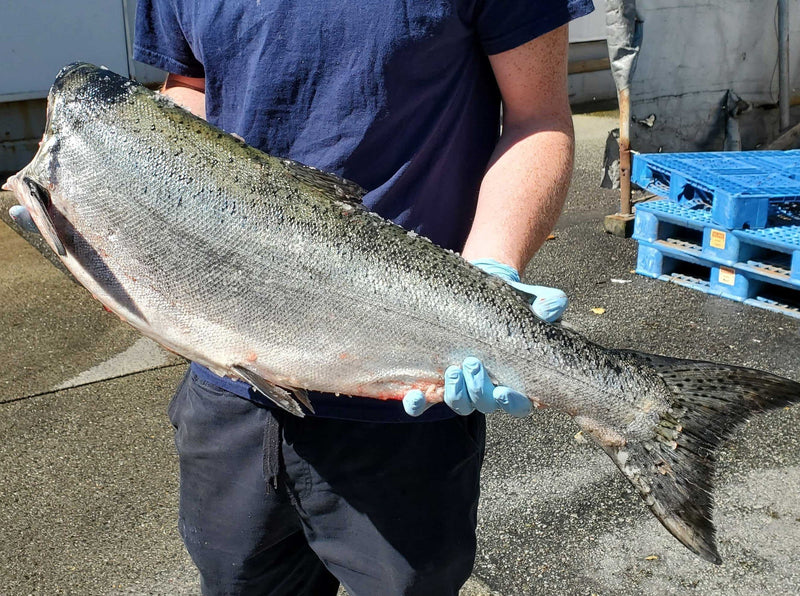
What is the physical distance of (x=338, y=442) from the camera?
2.05 m

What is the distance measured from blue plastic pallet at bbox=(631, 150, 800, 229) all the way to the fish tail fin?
3752mm

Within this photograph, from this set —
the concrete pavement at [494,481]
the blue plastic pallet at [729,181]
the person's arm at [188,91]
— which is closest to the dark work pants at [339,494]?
the person's arm at [188,91]

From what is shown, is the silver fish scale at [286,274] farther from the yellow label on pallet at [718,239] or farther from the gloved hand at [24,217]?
the yellow label on pallet at [718,239]

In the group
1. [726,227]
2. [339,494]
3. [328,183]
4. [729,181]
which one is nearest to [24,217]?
[328,183]

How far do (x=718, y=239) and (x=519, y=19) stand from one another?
3.99 meters

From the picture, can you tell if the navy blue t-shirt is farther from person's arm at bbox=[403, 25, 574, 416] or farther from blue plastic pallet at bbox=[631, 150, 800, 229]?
blue plastic pallet at bbox=[631, 150, 800, 229]

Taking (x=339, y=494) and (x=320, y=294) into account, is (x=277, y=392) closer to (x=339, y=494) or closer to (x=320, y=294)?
(x=320, y=294)

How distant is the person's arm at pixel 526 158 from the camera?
6.51ft

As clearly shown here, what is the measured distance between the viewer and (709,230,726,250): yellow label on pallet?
551 centimetres

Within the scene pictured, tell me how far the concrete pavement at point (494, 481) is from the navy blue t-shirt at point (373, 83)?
1.60 m

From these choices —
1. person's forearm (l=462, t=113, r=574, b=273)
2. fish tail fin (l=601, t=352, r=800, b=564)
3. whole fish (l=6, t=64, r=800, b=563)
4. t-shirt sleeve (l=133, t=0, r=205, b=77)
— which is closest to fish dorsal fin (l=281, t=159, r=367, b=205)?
whole fish (l=6, t=64, r=800, b=563)

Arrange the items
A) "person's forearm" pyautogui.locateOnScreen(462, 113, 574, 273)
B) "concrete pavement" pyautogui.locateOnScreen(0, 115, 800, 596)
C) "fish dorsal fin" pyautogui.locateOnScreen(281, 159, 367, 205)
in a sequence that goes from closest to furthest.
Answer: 1. "fish dorsal fin" pyautogui.locateOnScreen(281, 159, 367, 205)
2. "person's forearm" pyautogui.locateOnScreen(462, 113, 574, 273)
3. "concrete pavement" pyautogui.locateOnScreen(0, 115, 800, 596)

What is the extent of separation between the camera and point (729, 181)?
223 inches

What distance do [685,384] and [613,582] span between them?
62.5 inches
